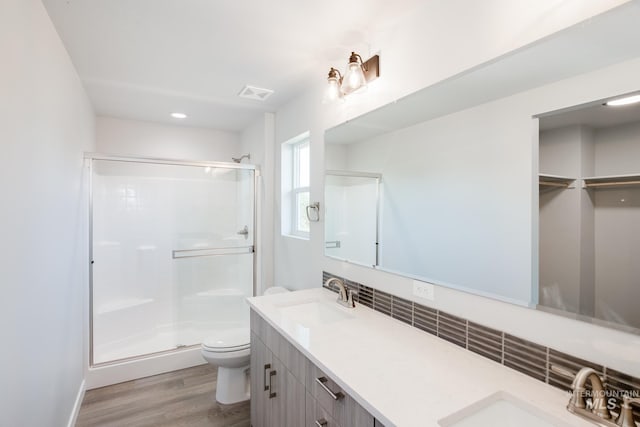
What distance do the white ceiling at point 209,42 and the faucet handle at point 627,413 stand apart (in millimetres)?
1666

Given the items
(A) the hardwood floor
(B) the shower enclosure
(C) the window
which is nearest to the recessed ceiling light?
(C) the window

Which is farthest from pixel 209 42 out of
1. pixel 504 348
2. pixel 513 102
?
pixel 504 348

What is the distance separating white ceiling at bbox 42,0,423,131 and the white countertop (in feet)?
5.16

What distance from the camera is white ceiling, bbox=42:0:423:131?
4.94ft

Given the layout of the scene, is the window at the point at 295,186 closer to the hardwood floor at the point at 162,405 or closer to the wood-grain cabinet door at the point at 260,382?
the wood-grain cabinet door at the point at 260,382

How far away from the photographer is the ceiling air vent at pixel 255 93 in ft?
8.14

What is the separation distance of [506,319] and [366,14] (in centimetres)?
154

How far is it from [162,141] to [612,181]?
13.0 ft

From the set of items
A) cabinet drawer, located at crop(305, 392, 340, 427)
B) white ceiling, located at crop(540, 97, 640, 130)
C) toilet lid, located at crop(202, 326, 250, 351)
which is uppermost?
white ceiling, located at crop(540, 97, 640, 130)

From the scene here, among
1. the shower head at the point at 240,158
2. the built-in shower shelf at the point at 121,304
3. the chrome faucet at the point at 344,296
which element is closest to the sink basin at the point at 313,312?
the chrome faucet at the point at 344,296

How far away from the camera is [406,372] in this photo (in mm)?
1062

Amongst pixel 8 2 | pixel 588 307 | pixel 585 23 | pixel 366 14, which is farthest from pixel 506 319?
pixel 8 2

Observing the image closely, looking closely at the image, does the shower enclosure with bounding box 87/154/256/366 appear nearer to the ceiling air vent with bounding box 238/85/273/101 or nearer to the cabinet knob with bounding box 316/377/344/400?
the ceiling air vent with bounding box 238/85/273/101

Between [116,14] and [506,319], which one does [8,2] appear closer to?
[116,14]
